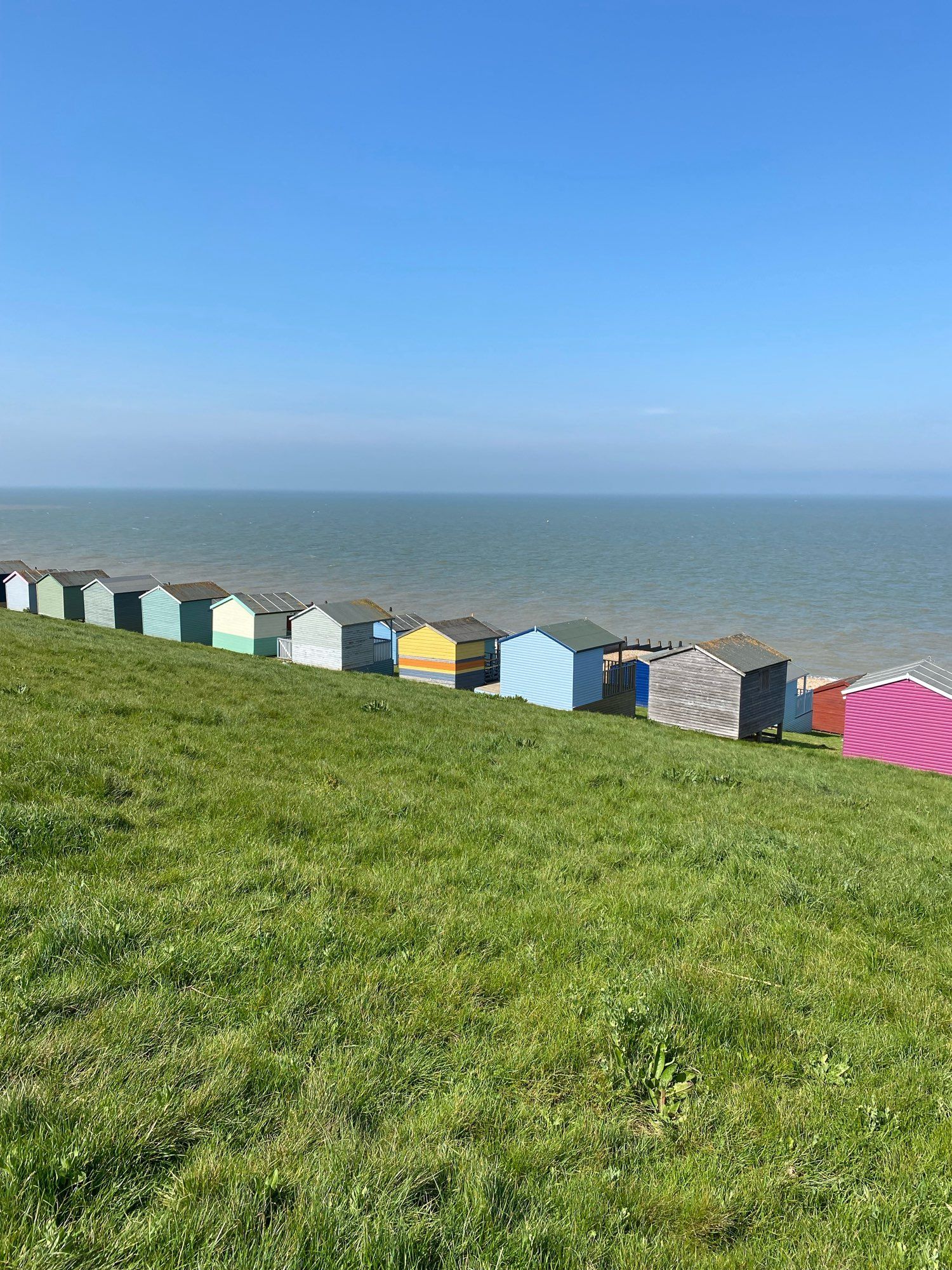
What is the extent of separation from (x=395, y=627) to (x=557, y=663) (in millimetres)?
18391

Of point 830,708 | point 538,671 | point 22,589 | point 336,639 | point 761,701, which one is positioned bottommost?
point 830,708

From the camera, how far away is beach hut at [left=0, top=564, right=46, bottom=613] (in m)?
59.7

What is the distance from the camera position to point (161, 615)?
5409 cm

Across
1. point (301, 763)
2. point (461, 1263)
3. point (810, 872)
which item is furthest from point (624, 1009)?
point (301, 763)

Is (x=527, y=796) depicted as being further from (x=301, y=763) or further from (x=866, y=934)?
(x=866, y=934)

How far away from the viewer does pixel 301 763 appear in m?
10.9

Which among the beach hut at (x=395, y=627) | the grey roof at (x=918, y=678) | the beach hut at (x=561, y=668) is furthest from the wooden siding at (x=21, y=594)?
the grey roof at (x=918, y=678)

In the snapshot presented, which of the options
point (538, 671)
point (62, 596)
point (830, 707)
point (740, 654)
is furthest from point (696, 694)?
point (62, 596)

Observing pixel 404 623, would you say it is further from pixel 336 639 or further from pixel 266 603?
pixel 266 603

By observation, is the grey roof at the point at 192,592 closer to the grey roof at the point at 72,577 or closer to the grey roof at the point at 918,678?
the grey roof at the point at 72,577

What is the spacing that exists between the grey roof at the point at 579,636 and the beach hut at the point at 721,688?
3236 millimetres

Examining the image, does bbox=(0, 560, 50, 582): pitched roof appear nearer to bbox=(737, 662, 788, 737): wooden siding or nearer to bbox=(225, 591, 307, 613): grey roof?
bbox=(225, 591, 307, 613): grey roof

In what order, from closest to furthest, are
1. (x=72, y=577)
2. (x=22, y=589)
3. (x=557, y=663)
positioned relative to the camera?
(x=557, y=663)
(x=72, y=577)
(x=22, y=589)

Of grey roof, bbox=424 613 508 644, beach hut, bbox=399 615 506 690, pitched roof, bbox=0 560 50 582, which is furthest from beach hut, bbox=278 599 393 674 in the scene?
pitched roof, bbox=0 560 50 582
